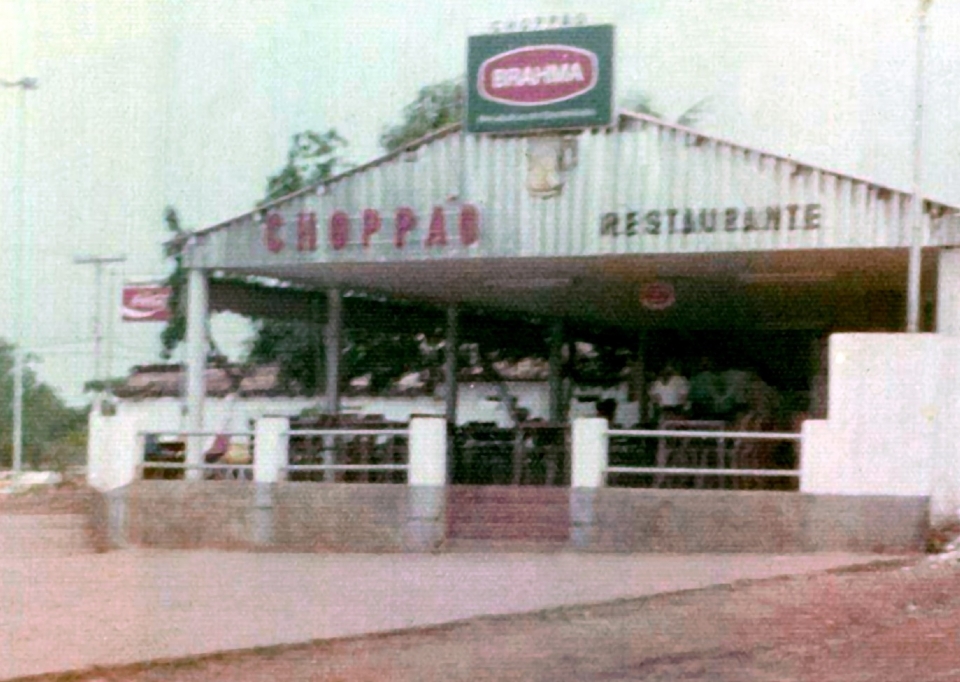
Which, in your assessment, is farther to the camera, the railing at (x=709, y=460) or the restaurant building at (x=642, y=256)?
the railing at (x=709, y=460)

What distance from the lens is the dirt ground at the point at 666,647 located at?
8539 millimetres

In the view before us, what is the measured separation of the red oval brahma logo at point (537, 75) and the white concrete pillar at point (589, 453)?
15.1ft

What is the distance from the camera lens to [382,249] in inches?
741

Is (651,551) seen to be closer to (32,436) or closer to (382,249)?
(382,249)

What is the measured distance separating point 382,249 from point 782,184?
5291 mm

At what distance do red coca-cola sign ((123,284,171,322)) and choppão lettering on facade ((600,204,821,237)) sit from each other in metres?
7.67

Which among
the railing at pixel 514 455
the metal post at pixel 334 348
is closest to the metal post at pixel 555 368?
the metal post at pixel 334 348

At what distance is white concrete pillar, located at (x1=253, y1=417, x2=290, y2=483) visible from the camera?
52.5 feet

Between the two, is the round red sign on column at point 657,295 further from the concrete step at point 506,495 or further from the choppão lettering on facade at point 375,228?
the concrete step at point 506,495

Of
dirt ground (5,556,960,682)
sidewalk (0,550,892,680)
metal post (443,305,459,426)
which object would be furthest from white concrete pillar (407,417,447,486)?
metal post (443,305,459,426)

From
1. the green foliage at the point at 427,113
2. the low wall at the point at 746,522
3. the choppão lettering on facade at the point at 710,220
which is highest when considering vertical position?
the green foliage at the point at 427,113

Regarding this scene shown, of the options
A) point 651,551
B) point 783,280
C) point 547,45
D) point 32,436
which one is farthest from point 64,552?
point 32,436

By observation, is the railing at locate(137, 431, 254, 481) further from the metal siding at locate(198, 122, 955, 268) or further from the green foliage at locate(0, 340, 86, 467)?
the green foliage at locate(0, 340, 86, 467)

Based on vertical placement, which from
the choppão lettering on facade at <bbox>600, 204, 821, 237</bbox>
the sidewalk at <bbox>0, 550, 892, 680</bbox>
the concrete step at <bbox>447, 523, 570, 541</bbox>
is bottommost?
the sidewalk at <bbox>0, 550, 892, 680</bbox>
